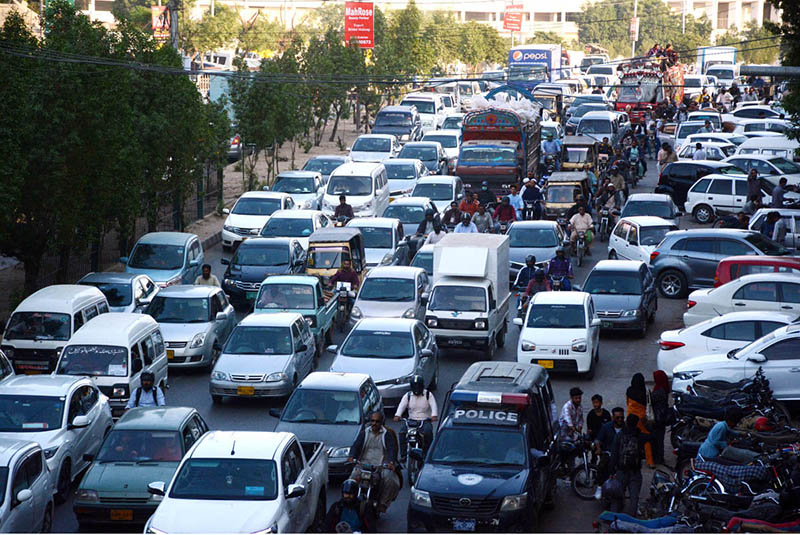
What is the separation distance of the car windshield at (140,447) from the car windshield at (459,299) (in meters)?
9.65

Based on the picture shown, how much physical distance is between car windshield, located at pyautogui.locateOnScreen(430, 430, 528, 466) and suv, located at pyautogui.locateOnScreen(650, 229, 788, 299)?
15.4 meters

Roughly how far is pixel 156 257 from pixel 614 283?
11.2 meters

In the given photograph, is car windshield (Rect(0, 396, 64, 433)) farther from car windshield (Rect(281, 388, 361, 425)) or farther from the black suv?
the black suv

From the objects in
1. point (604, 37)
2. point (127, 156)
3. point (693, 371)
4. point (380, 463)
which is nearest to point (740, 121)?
point (127, 156)

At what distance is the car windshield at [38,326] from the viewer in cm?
2238

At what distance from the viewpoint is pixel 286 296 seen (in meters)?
25.2

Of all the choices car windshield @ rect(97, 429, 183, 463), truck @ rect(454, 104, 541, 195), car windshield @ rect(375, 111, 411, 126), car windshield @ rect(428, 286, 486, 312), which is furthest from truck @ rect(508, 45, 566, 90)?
car windshield @ rect(97, 429, 183, 463)

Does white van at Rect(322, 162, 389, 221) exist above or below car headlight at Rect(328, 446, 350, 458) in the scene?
above

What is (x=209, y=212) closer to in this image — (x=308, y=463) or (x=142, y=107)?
(x=142, y=107)

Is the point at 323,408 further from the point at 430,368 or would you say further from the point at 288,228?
the point at 288,228

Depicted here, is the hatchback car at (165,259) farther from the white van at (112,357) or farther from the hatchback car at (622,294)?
the hatchback car at (622,294)

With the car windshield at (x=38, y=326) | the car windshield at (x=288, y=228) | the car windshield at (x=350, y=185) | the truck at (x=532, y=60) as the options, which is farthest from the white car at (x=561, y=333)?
the truck at (x=532, y=60)

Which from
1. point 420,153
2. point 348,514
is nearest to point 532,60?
point 420,153

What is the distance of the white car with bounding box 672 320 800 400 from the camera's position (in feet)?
62.6
